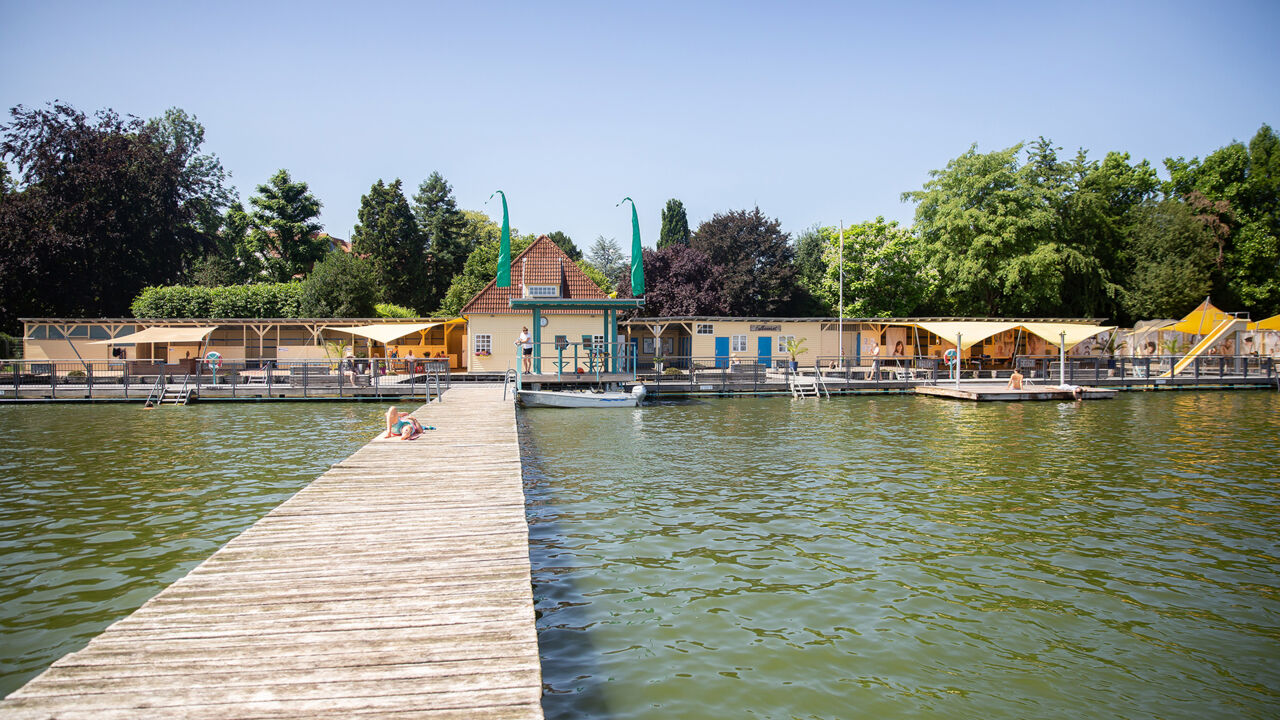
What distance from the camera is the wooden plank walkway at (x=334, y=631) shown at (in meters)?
4.06

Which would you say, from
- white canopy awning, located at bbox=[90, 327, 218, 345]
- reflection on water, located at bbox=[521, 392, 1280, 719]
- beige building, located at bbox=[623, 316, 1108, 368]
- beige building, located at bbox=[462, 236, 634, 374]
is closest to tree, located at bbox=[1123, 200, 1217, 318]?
beige building, located at bbox=[623, 316, 1108, 368]

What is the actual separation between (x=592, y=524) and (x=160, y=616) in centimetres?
626

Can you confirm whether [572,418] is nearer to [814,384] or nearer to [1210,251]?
[814,384]

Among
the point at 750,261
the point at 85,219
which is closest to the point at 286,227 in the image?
the point at 85,219

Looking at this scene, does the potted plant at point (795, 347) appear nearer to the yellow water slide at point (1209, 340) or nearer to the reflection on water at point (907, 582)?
the yellow water slide at point (1209, 340)

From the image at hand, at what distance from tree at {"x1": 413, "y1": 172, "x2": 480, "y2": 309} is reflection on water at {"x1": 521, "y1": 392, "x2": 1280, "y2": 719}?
1840 inches

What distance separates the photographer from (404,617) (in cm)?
533

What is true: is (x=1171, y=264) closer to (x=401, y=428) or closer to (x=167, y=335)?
(x=401, y=428)

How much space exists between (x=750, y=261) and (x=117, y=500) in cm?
4495

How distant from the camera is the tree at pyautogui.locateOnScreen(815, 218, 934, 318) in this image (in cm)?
5097

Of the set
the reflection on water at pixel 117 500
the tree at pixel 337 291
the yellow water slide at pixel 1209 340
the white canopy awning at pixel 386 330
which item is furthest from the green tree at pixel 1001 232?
the reflection on water at pixel 117 500

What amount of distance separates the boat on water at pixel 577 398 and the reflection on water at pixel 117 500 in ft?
17.3

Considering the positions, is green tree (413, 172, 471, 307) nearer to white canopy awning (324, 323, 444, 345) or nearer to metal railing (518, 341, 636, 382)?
white canopy awning (324, 323, 444, 345)

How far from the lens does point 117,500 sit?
12.2 metres
